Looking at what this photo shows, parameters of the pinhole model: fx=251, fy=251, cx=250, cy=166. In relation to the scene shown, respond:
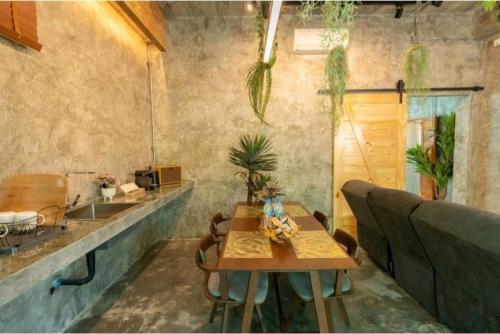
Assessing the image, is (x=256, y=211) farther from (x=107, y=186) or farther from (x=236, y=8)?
(x=236, y=8)

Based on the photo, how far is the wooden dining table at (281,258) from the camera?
1.51 m

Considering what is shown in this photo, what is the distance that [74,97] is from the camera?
2285mm

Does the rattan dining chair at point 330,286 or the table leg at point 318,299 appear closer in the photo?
the table leg at point 318,299

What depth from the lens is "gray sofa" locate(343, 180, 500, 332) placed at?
1450 mm

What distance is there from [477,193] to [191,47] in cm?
505

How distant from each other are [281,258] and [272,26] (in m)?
1.87

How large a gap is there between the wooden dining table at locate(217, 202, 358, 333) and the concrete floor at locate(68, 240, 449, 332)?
483mm

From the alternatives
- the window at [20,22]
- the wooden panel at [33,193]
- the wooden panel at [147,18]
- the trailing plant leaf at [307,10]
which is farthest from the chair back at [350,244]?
the wooden panel at [147,18]

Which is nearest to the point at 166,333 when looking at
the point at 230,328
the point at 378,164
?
the point at 230,328

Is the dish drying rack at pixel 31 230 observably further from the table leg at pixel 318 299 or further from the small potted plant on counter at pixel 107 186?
the table leg at pixel 318 299

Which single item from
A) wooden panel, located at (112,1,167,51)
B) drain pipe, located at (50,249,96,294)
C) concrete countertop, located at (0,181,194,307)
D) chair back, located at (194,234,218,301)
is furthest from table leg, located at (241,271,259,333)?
wooden panel, located at (112,1,167,51)

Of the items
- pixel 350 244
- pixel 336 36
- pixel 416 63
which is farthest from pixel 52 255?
pixel 416 63

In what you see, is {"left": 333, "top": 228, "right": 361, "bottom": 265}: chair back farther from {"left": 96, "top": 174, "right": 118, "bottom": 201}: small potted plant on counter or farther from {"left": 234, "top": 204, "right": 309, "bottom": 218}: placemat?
{"left": 96, "top": 174, "right": 118, "bottom": 201}: small potted plant on counter

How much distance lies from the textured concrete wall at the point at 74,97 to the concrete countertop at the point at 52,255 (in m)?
0.69
